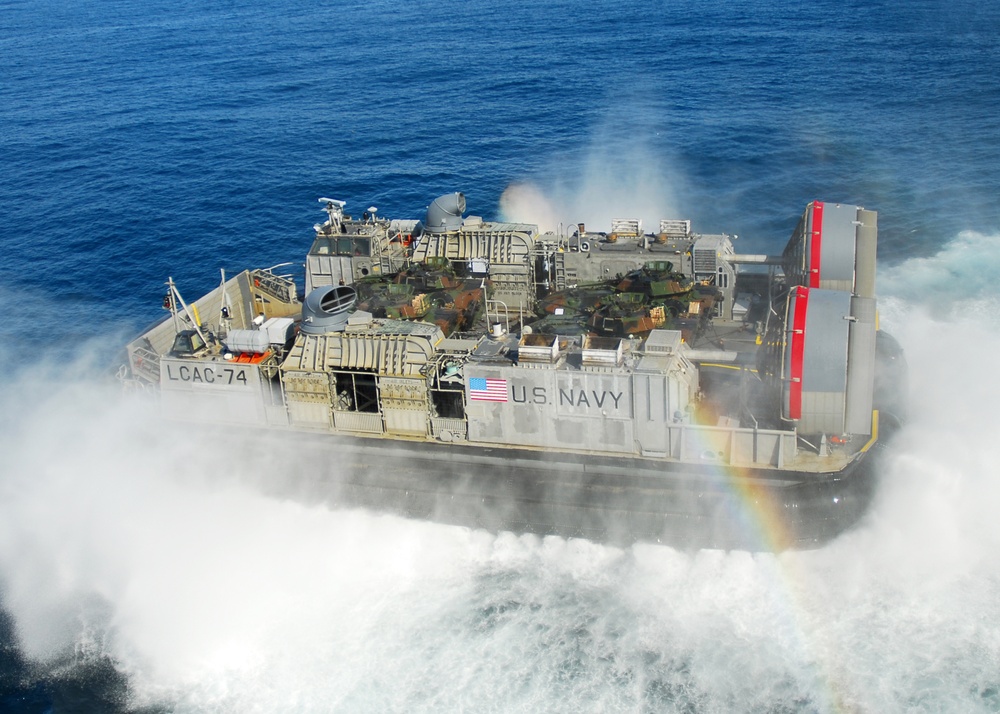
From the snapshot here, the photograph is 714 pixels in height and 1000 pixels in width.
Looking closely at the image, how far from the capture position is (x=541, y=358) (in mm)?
22031

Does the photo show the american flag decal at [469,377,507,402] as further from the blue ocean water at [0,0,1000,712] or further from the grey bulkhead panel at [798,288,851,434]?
the grey bulkhead panel at [798,288,851,434]

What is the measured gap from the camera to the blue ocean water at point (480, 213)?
19.4 meters

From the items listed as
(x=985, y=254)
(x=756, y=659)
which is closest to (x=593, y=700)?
(x=756, y=659)

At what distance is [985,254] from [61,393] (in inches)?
1453

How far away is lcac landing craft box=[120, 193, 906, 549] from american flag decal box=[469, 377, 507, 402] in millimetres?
39

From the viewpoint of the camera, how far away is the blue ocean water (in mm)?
19391

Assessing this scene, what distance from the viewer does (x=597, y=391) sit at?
21797 mm

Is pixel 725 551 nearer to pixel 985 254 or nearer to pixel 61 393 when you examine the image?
pixel 61 393

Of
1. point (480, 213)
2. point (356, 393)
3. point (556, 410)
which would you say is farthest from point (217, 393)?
point (480, 213)

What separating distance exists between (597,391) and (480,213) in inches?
1048

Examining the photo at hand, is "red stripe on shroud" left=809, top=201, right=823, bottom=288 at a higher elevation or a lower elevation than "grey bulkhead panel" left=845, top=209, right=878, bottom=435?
higher

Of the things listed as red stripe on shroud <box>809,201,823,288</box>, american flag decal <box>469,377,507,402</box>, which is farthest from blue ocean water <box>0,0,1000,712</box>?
red stripe on shroud <box>809,201,823,288</box>

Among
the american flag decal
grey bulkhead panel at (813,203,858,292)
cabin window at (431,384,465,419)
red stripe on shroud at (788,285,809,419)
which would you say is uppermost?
grey bulkhead panel at (813,203,858,292)

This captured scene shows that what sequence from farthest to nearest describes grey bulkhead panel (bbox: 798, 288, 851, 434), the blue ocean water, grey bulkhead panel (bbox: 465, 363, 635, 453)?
grey bulkhead panel (bbox: 465, 363, 635, 453) → grey bulkhead panel (bbox: 798, 288, 851, 434) → the blue ocean water
